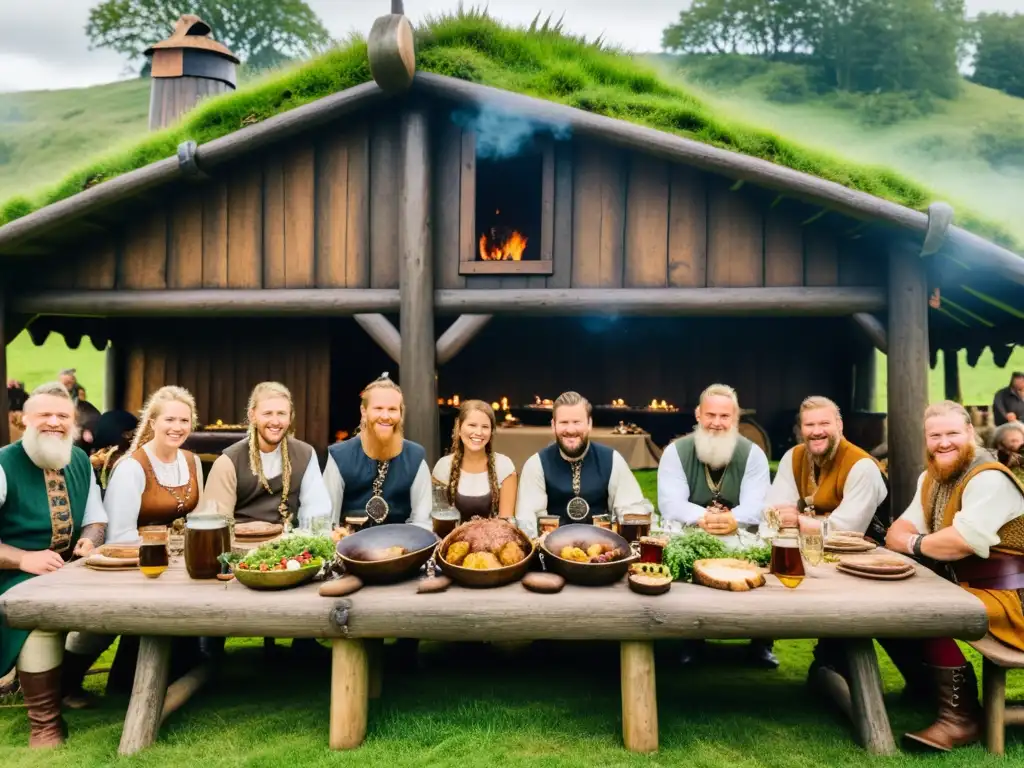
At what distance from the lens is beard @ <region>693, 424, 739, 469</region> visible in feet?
15.4

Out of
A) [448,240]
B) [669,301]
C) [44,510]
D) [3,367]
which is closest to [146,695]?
[44,510]

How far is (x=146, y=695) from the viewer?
340 cm

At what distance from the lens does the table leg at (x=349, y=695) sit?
3.31 metres

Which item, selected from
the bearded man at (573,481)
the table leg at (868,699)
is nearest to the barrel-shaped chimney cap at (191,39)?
the bearded man at (573,481)

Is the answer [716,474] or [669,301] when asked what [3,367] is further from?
[716,474]

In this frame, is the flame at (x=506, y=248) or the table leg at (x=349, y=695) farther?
the flame at (x=506, y=248)

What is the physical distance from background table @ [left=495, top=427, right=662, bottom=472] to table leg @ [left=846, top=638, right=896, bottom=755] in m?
6.26

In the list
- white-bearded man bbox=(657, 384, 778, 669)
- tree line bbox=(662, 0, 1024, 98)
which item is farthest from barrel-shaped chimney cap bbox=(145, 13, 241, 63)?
tree line bbox=(662, 0, 1024, 98)

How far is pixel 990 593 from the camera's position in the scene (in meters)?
3.48

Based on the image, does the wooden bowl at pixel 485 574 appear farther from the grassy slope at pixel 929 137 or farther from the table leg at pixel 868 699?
the grassy slope at pixel 929 137

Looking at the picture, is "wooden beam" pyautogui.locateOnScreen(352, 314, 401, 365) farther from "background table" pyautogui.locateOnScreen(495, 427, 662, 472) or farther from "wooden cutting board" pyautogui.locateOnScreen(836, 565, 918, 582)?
"wooden cutting board" pyautogui.locateOnScreen(836, 565, 918, 582)

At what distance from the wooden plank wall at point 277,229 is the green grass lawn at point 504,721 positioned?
3.67 metres

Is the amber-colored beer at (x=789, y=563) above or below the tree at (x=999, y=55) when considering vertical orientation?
below

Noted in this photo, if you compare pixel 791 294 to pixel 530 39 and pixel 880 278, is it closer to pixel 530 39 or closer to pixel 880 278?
pixel 880 278
